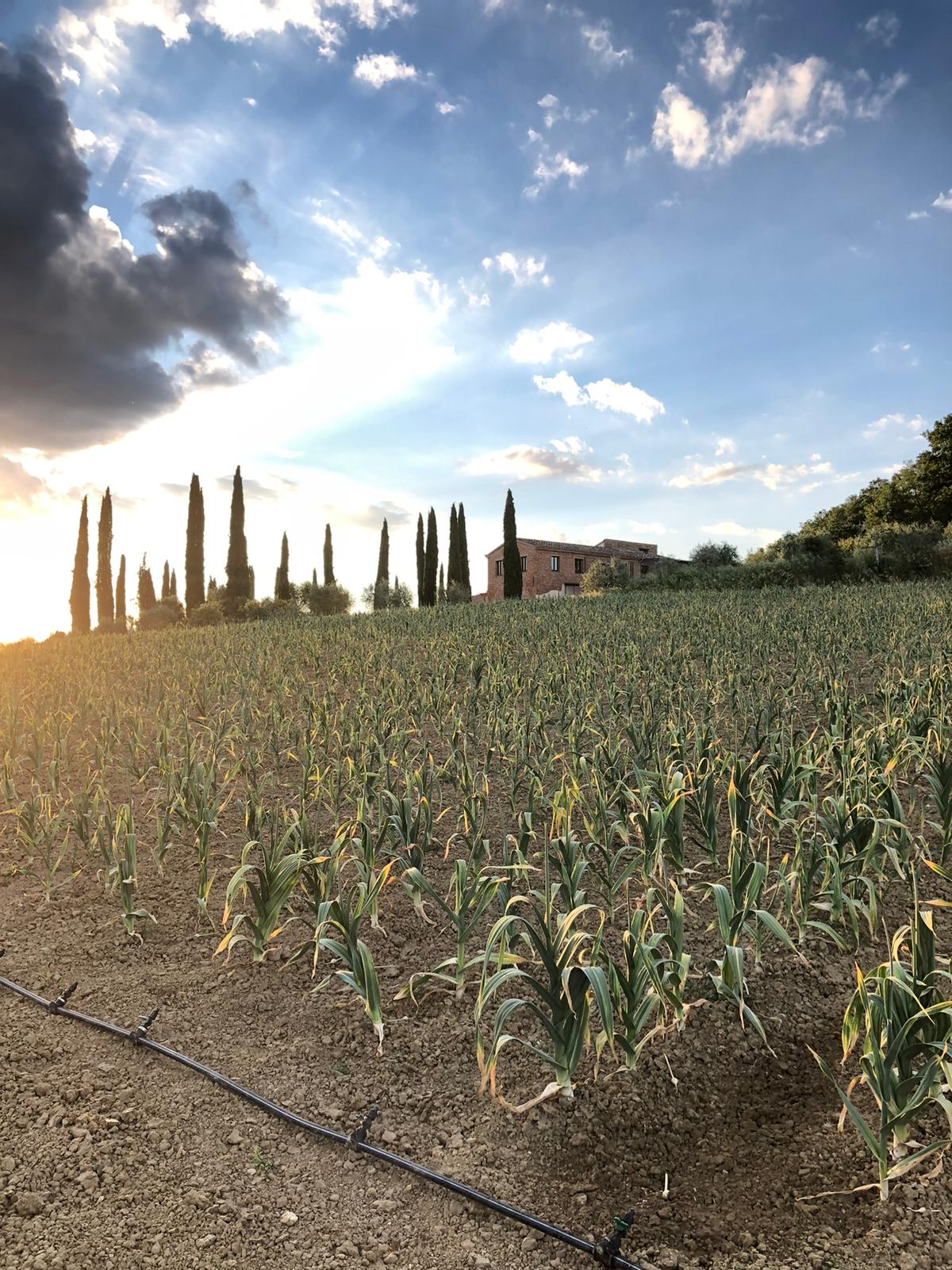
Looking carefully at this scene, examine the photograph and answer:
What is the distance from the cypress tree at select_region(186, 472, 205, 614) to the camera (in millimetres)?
34125

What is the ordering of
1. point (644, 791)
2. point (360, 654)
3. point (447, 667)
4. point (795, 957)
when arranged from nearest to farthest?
point (795, 957) < point (644, 791) < point (447, 667) < point (360, 654)

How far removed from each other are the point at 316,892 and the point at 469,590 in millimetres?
36086

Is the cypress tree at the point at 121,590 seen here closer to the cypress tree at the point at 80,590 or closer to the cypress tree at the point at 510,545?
the cypress tree at the point at 80,590

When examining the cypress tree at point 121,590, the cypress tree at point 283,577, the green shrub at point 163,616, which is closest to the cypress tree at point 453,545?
the cypress tree at point 283,577

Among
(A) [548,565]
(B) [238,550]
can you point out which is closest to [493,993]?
(B) [238,550]

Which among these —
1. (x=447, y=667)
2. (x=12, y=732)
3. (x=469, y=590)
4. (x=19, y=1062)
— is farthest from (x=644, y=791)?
(x=469, y=590)

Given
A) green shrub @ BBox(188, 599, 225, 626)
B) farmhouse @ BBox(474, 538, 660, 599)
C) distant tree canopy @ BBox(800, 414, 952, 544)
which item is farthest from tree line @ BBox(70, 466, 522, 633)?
distant tree canopy @ BBox(800, 414, 952, 544)

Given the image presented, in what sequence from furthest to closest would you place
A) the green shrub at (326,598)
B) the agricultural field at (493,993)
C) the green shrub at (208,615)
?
the green shrub at (326,598), the green shrub at (208,615), the agricultural field at (493,993)

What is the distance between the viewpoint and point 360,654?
11625 mm

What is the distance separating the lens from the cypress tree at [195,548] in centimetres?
3412

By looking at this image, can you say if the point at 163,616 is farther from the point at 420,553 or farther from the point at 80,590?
the point at 420,553

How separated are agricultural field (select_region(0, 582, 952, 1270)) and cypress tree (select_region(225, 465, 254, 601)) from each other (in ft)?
88.8

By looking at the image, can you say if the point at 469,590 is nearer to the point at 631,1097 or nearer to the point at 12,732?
the point at 12,732

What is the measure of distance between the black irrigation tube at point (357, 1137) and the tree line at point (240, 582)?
25658 mm
